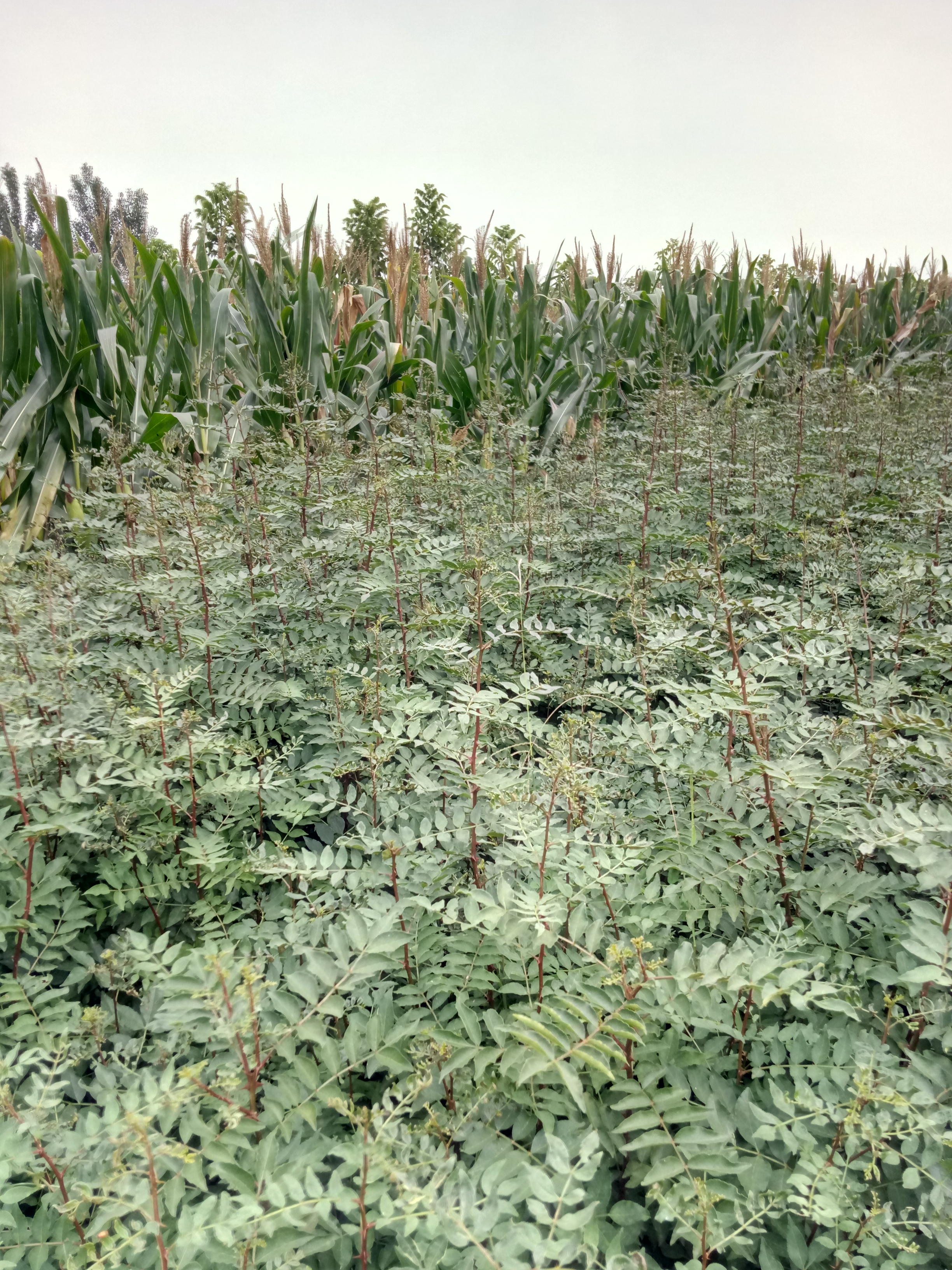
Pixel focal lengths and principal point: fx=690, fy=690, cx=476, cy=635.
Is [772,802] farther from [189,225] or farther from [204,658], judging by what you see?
[189,225]

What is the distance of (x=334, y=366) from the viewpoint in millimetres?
4578

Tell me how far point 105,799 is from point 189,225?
431 cm

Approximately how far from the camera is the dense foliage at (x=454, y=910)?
93cm

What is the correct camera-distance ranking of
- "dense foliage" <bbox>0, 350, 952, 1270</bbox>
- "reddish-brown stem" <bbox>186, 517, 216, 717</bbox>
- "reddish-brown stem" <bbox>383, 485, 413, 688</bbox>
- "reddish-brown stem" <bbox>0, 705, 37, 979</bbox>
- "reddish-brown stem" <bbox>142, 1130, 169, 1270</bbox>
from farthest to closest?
1. "reddish-brown stem" <bbox>383, 485, 413, 688</bbox>
2. "reddish-brown stem" <bbox>186, 517, 216, 717</bbox>
3. "reddish-brown stem" <bbox>0, 705, 37, 979</bbox>
4. "dense foliage" <bbox>0, 350, 952, 1270</bbox>
5. "reddish-brown stem" <bbox>142, 1130, 169, 1270</bbox>

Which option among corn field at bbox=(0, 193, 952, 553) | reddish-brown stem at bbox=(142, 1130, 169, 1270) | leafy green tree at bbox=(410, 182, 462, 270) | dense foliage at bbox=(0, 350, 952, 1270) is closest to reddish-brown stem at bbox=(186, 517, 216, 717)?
dense foliage at bbox=(0, 350, 952, 1270)

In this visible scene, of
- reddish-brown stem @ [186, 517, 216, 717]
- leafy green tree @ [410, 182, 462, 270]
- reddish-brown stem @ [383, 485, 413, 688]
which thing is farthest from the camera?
leafy green tree @ [410, 182, 462, 270]

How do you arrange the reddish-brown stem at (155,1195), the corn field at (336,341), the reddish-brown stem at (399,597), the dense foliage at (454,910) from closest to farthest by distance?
the reddish-brown stem at (155,1195) → the dense foliage at (454,910) → the reddish-brown stem at (399,597) → the corn field at (336,341)

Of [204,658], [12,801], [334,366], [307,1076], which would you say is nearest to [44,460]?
[334,366]

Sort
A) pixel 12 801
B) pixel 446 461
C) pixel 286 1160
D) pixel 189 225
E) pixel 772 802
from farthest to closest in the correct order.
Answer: pixel 189 225 → pixel 446 461 → pixel 12 801 → pixel 772 802 → pixel 286 1160

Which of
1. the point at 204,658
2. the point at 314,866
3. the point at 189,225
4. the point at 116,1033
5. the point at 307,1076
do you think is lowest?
the point at 116,1033

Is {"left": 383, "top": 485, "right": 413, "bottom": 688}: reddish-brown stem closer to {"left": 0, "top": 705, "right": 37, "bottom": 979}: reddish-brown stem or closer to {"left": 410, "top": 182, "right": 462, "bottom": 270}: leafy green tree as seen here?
{"left": 0, "top": 705, "right": 37, "bottom": 979}: reddish-brown stem

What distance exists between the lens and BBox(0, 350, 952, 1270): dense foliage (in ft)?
3.04

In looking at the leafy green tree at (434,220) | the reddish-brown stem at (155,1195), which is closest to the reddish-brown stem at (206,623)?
the reddish-brown stem at (155,1195)

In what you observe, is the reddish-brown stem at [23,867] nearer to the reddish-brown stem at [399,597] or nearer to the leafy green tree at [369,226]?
the reddish-brown stem at [399,597]
